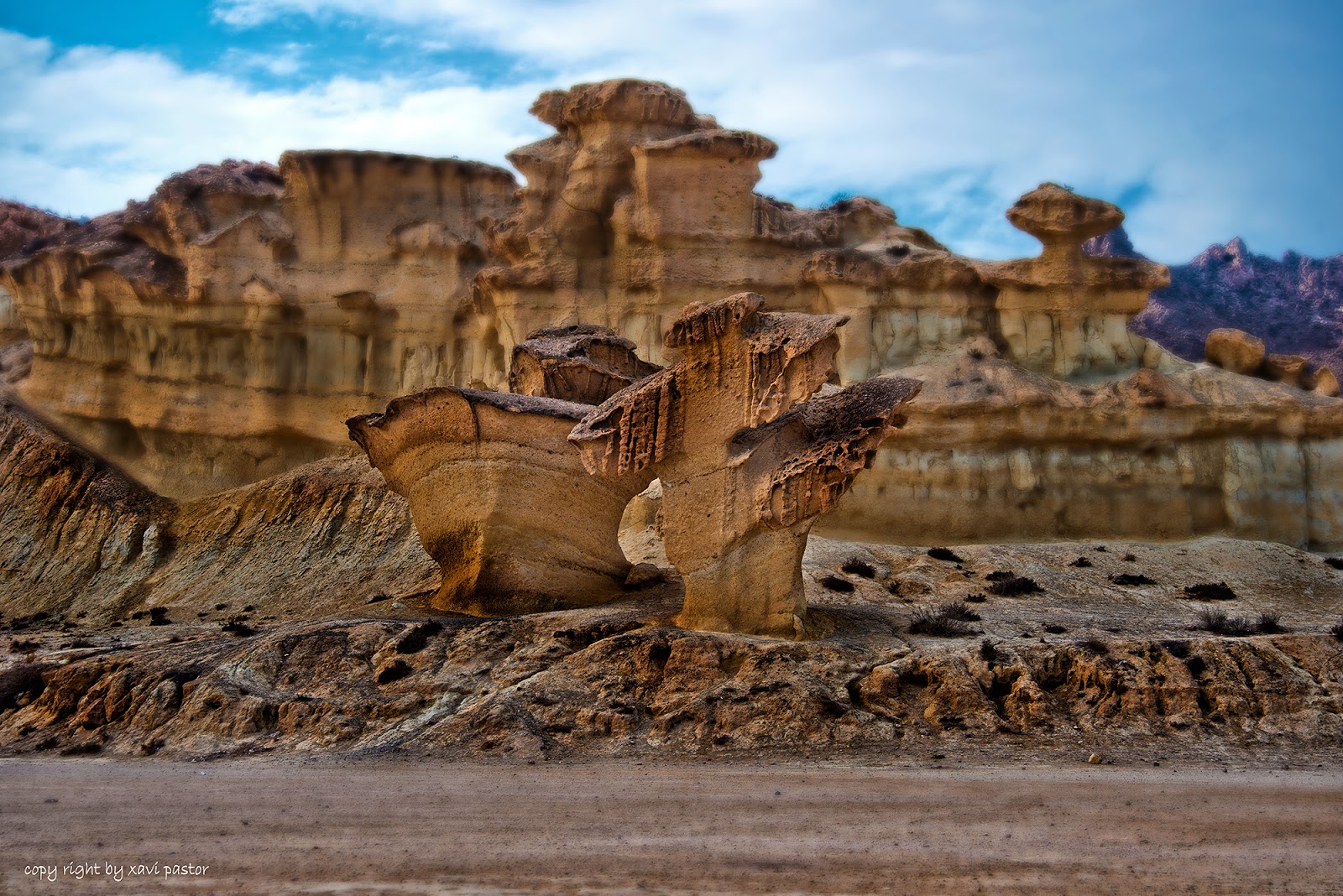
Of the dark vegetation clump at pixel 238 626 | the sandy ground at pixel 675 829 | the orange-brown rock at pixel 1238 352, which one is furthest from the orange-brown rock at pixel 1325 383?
the dark vegetation clump at pixel 238 626

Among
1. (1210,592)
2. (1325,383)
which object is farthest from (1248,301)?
(1210,592)

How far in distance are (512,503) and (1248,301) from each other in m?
47.3

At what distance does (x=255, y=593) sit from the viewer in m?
26.2

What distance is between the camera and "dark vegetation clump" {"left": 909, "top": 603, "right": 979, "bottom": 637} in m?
17.4

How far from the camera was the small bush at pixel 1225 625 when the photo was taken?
1788 cm

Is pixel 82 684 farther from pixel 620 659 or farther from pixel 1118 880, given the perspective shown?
pixel 1118 880

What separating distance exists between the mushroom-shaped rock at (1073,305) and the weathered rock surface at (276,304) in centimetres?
1216

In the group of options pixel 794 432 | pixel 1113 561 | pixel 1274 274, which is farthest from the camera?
pixel 1274 274

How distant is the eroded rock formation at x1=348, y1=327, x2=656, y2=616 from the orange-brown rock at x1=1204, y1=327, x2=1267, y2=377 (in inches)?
564

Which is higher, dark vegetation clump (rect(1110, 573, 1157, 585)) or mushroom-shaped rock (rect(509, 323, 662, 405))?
mushroom-shaped rock (rect(509, 323, 662, 405))

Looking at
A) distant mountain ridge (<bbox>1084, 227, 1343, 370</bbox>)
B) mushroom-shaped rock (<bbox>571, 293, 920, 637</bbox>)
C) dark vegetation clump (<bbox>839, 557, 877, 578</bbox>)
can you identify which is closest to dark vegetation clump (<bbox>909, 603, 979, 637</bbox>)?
mushroom-shaped rock (<bbox>571, 293, 920, 637</bbox>)

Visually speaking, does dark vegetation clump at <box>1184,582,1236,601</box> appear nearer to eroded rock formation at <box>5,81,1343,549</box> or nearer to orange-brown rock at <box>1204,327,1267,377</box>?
eroded rock formation at <box>5,81,1343,549</box>

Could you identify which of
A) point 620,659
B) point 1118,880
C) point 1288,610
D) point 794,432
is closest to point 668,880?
point 1118,880

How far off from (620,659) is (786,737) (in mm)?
2452
